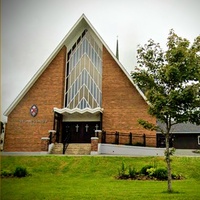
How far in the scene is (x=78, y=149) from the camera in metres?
19.1

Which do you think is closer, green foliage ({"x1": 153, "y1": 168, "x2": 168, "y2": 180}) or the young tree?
the young tree

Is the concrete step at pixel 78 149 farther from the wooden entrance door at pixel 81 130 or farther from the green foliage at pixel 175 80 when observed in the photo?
the green foliage at pixel 175 80

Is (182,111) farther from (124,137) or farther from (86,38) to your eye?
(86,38)

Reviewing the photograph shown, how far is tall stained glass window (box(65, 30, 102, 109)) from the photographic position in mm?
21516

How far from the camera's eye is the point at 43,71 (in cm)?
2209

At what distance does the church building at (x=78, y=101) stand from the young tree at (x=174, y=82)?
11711mm

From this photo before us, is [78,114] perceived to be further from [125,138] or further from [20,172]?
[20,172]

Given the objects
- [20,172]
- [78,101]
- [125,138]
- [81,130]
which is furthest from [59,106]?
[20,172]

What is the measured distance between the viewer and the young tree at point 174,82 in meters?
7.99

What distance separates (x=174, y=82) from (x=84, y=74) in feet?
46.8

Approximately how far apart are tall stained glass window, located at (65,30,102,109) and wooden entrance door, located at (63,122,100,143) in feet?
4.37

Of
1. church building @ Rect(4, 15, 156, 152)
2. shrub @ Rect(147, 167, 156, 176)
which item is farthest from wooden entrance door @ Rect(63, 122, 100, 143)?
shrub @ Rect(147, 167, 156, 176)

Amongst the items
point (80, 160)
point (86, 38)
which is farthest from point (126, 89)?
point (80, 160)

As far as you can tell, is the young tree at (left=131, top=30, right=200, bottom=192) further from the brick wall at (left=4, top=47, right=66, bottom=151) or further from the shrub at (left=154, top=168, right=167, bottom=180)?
the brick wall at (left=4, top=47, right=66, bottom=151)
